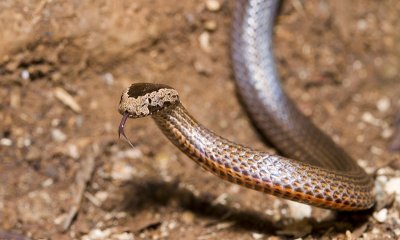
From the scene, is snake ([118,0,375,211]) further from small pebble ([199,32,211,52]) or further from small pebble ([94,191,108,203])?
small pebble ([199,32,211,52])

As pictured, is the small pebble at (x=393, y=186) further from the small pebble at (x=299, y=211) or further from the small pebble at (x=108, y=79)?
the small pebble at (x=108, y=79)

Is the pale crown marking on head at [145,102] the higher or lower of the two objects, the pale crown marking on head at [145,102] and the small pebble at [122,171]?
the higher

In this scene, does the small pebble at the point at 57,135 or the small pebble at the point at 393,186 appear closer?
the small pebble at the point at 393,186

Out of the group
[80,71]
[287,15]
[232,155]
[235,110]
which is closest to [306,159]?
[235,110]

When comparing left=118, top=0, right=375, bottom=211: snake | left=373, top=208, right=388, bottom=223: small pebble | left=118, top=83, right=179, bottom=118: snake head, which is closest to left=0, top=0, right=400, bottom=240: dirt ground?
left=373, top=208, right=388, bottom=223: small pebble

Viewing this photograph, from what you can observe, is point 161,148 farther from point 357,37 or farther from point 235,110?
point 357,37

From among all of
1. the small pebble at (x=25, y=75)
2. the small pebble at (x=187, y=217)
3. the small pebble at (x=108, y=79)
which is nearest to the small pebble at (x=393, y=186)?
the small pebble at (x=187, y=217)
